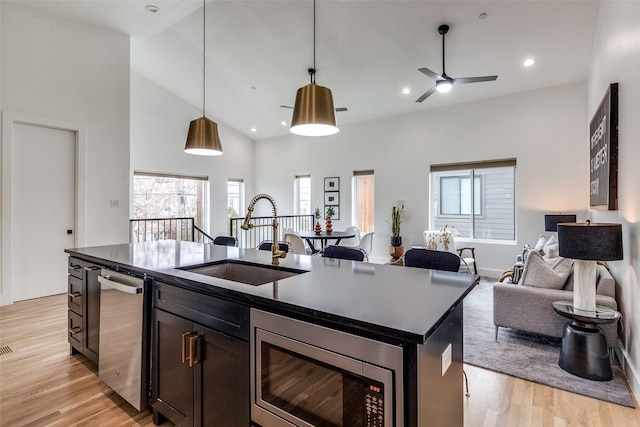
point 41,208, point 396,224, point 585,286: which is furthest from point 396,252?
point 41,208

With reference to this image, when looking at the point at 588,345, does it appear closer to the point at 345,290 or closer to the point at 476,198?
the point at 345,290

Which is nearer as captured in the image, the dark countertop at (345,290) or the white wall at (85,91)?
the dark countertop at (345,290)

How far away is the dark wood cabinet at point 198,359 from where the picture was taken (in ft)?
4.69

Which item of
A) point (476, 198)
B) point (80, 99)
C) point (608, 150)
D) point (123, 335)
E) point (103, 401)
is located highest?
point (80, 99)

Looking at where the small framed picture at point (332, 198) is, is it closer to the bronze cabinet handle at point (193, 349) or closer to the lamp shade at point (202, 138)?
the lamp shade at point (202, 138)

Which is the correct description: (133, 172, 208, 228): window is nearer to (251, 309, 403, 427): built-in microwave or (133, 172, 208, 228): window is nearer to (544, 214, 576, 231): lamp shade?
(251, 309, 403, 427): built-in microwave

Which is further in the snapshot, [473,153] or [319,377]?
[473,153]

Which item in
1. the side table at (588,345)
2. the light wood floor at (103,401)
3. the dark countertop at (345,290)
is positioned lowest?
the light wood floor at (103,401)

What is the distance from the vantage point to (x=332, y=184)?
778 centimetres

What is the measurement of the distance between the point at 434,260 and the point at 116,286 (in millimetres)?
2231

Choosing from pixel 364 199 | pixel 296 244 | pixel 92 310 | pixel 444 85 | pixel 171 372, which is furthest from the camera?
pixel 364 199

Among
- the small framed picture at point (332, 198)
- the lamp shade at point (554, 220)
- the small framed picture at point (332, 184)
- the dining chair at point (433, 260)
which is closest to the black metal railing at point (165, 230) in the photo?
the small framed picture at point (332, 198)

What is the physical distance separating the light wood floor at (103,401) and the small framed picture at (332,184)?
5.52 m

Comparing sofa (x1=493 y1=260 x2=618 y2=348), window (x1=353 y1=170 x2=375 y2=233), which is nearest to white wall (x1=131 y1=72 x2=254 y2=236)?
window (x1=353 y1=170 x2=375 y2=233)
